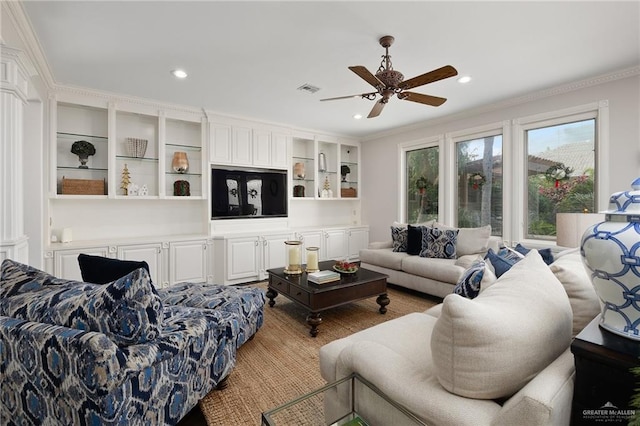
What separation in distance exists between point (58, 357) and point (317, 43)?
276 centimetres

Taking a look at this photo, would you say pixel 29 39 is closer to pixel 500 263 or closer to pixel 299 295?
pixel 299 295

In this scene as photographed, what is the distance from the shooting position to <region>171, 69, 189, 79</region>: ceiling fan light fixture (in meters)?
3.20

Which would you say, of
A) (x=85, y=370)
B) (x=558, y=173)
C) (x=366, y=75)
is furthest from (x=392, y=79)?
(x=558, y=173)

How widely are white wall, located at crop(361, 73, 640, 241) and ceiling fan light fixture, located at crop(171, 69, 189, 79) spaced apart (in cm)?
384

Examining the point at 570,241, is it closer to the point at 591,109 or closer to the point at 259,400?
the point at 591,109

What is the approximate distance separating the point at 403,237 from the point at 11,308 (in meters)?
4.11

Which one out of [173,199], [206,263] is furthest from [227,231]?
[173,199]

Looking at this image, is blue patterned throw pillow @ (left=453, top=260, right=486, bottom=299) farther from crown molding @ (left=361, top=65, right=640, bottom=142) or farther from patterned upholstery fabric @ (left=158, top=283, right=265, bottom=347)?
crown molding @ (left=361, top=65, right=640, bottom=142)

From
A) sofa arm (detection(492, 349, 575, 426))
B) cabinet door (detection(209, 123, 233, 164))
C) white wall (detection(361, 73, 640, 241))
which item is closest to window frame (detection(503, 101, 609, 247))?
white wall (detection(361, 73, 640, 241))

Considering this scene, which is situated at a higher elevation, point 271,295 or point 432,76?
point 432,76

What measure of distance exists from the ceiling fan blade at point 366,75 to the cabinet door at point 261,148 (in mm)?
2879

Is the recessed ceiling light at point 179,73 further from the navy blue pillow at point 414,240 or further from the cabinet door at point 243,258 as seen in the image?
the navy blue pillow at point 414,240

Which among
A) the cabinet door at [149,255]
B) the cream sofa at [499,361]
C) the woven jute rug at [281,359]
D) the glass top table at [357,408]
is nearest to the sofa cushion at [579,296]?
the cream sofa at [499,361]

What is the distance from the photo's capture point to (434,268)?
3.71 metres
